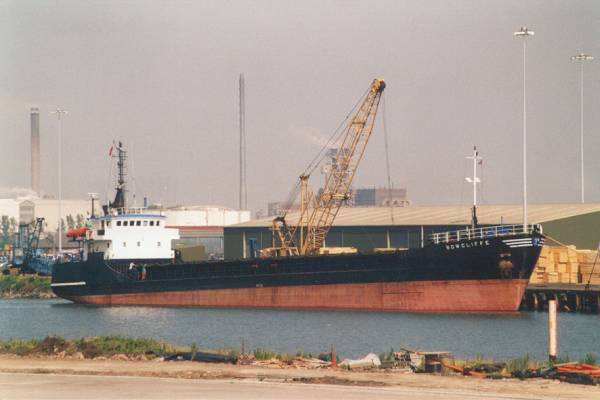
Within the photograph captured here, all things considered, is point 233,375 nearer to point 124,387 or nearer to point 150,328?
point 124,387

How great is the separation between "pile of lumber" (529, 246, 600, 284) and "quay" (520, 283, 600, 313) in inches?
160

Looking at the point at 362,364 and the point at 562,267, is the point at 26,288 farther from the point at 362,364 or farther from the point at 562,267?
the point at 362,364

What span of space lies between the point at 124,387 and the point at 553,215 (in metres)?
69.2

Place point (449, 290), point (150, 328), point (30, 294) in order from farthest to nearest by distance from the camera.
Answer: point (30, 294)
point (449, 290)
point (150, 328)

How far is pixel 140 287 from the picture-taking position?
82.7m

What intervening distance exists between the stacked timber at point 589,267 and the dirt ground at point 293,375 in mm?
46556

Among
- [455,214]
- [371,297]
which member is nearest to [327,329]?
[371,297]

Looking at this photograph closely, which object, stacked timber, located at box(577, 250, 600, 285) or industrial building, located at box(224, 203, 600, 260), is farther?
industrial building, located at box(224, 203, 600, 260)

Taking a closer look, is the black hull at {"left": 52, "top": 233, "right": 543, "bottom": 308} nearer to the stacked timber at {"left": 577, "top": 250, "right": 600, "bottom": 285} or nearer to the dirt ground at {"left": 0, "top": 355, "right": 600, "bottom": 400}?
the stacked timber at {"left": 577, "top": 250, "right": 600, "bottom": 285}

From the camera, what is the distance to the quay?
70.2 m

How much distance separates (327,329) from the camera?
2340 inches

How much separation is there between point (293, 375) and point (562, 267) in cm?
4978

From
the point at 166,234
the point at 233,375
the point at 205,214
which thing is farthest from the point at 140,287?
the point at 205,214

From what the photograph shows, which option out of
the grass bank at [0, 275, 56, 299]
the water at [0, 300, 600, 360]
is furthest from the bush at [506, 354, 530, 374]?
the grass bank at [0, 275, 56, 299]
